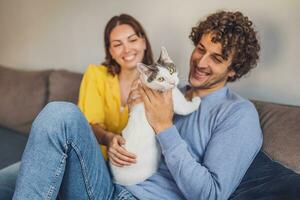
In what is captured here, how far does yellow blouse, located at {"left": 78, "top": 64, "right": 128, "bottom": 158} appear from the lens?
5.69 feet

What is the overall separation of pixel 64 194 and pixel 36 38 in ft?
5.69

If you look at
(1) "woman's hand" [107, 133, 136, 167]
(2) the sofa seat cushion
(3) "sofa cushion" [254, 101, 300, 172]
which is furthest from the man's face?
(2) the sofa seat cushion

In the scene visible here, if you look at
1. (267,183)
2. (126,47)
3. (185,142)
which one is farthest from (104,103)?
(267,183)

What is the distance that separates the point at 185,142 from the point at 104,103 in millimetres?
628

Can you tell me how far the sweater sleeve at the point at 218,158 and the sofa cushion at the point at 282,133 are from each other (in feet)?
0.41

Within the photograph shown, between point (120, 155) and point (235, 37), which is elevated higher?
point (235, 37)

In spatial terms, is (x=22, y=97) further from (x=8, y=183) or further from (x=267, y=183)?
(x=267, y=183)

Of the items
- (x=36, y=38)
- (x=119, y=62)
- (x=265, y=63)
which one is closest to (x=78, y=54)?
(x=36, y=38)

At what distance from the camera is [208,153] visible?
1185 millimetres

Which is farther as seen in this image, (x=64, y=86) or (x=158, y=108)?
(x=64, y=86)

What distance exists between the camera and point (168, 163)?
3.87ft

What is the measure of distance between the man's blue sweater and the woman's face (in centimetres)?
49

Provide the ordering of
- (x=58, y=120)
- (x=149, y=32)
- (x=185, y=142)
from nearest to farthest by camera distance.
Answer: (x=58, y=120) → (x=185, y=142) → (x=149, y=32)

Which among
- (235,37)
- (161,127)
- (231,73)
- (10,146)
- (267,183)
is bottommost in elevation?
(10,146)
